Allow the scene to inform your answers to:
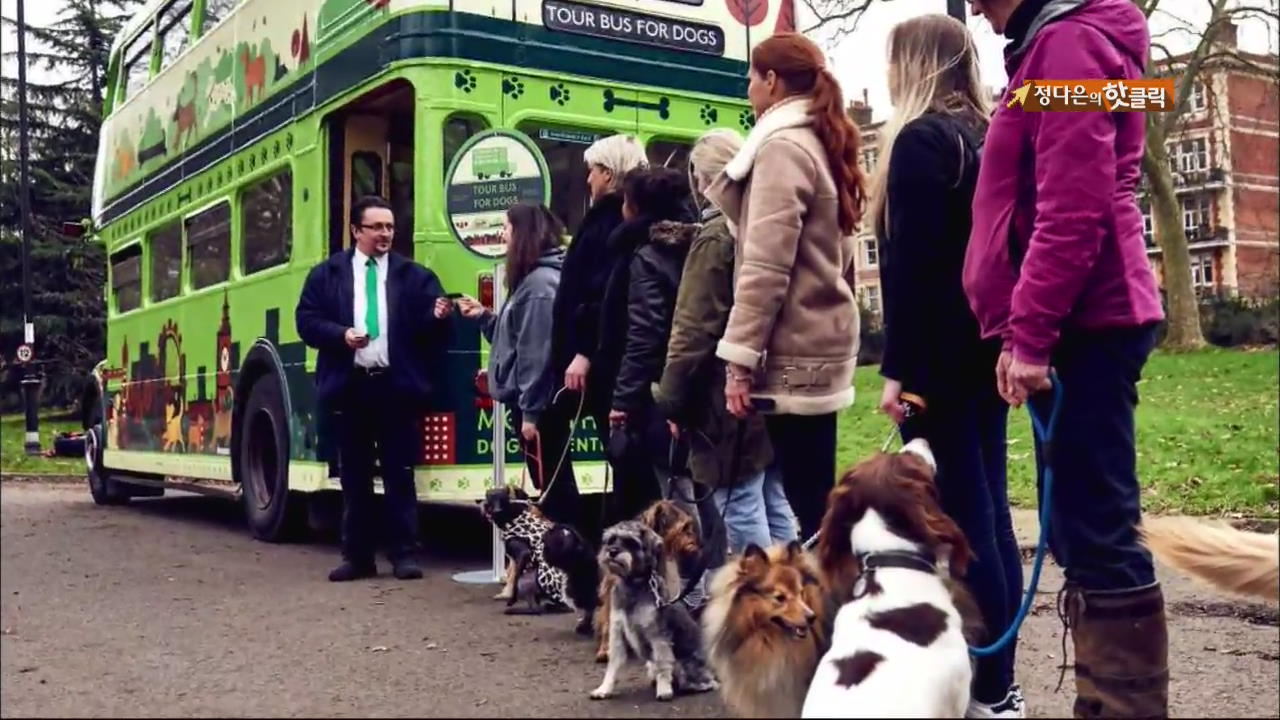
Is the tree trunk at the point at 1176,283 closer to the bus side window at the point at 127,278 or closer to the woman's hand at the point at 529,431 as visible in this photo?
the bus side window at the point at 127,278

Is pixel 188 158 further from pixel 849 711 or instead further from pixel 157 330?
pixel 849 711

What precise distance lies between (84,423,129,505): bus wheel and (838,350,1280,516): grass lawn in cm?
755

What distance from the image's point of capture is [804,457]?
373 centimetres

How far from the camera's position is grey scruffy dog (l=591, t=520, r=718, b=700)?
172 inches

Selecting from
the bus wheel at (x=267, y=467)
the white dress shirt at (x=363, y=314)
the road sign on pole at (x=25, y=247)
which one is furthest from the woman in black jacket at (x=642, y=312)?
the bus wheel at (x=267, y=467)

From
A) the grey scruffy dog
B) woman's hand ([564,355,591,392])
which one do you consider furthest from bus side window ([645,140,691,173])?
the grey scruffy dog

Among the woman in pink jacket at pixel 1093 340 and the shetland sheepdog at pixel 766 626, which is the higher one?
the woman in pink jacket at pixel 1093 340

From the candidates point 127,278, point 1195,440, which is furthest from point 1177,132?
point 127,278

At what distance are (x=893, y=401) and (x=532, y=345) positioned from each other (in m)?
2.80

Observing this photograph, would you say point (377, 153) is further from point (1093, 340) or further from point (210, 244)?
point (1093, 340)

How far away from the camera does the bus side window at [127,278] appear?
12109 millimetres

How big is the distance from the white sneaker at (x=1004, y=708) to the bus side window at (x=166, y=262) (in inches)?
355

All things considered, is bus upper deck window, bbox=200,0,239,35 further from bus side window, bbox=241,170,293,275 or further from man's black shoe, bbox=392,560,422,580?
man's black shoe, bbox=392,560,422,580

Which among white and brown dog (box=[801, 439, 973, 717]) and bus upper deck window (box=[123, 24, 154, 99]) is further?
bus upper deck window (box=[123, 24, 154, 99])
